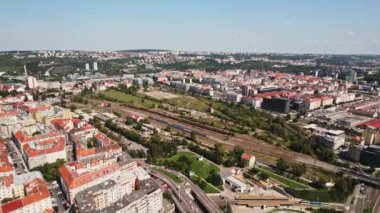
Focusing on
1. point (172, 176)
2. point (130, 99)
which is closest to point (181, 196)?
point (172, 176)

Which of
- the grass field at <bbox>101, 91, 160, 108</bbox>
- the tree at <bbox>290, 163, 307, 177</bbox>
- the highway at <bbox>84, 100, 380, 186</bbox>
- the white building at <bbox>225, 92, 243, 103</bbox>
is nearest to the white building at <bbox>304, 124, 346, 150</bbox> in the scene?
the highway at <bbox>84, 100, 380, 186</bbox>

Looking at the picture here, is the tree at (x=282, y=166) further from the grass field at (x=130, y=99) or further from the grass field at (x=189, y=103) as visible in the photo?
the grass field at (x=130, y=99)

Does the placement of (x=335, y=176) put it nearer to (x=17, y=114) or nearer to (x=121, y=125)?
(x=121, y=125)

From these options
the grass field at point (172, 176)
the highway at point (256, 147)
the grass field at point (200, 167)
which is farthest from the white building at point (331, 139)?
the grass field at point (172, 176)

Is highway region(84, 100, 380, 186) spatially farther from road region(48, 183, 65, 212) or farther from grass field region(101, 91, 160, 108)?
road region(48, 183, 65, 212)

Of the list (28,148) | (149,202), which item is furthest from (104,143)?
(149,202)

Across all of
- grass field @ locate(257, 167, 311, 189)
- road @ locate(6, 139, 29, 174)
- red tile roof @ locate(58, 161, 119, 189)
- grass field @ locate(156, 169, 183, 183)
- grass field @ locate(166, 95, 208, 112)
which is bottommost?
grass field @ locate(257, 167, 311, 189)

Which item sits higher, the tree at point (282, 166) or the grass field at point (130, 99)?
the grass field at point (130, 99)

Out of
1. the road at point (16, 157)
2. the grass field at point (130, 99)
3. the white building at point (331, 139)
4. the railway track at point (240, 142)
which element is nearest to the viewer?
the road at point (16, 157)
